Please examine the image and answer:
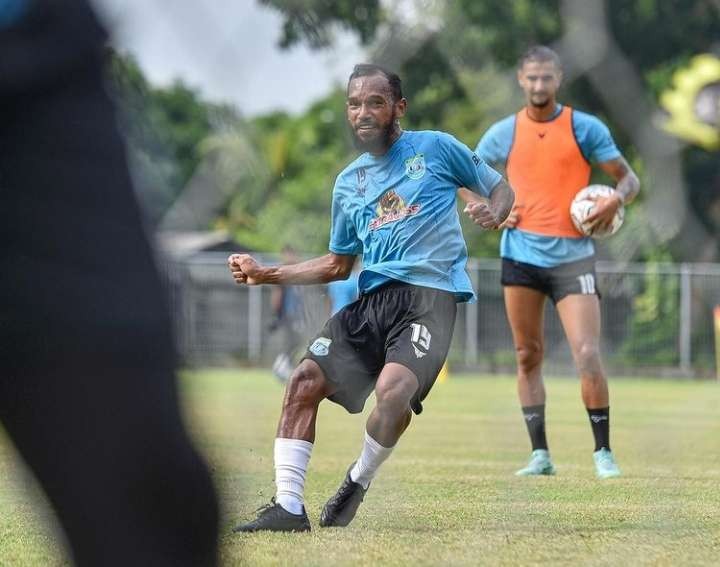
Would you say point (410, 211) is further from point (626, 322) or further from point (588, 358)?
point (626, 322)

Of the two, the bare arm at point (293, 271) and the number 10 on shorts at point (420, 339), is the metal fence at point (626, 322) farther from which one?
the number 10 on shorts at point (420, 339)

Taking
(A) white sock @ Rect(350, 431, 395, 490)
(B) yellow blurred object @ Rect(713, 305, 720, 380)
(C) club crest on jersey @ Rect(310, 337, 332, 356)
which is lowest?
→ (B) yellow blurred object @ Rect(713, 305, 720, 380)

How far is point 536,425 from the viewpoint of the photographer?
23.0 ft

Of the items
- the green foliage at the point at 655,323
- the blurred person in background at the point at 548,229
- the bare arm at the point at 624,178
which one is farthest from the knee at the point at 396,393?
the green foliage at the point at 655,323

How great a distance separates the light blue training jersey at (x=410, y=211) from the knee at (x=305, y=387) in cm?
42

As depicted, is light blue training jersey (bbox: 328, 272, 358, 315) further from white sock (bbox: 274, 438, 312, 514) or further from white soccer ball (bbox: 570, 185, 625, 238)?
white sock (bbox: 274, 438, 312, 514)

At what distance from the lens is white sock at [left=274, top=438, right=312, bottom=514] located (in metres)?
4.62

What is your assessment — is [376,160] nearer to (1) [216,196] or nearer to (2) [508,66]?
(1) [216,196]

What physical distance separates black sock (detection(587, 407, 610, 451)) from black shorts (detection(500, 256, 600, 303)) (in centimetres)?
56

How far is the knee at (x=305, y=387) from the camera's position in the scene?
4793mm

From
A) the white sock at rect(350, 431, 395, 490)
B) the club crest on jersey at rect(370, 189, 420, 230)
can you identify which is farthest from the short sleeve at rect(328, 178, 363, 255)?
the white sock at rect(350, 431, 395, 490)

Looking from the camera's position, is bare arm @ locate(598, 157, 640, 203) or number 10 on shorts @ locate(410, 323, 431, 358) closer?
number 10 on shorts @ locate(410, 323, 431, 358)

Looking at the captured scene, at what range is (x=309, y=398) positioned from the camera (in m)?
4.80

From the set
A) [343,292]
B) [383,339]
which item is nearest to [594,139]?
[383,339]
